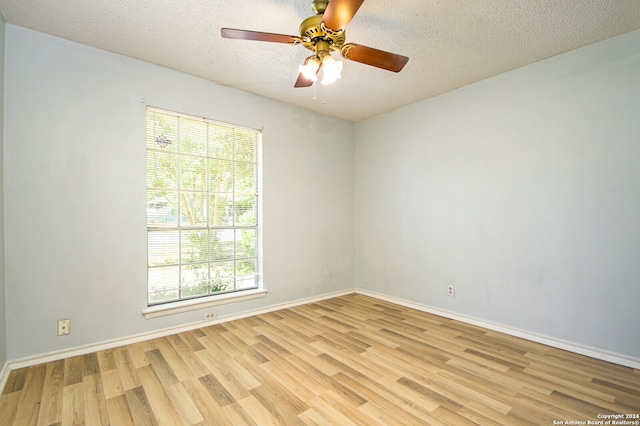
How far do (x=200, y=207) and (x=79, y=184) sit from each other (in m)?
1.04

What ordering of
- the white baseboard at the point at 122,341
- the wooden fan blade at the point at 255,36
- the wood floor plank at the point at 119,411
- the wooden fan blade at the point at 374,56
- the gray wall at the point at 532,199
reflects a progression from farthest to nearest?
the gray wall at the point at 532,199
the white baseboard at the point at 122,341
the wooden fan blade at the point at 374,56
the wooden fan blade at the point at 255,36
the wood floor plank at the point at 119,411

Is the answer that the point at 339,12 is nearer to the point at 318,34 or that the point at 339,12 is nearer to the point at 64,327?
the point at 318,34

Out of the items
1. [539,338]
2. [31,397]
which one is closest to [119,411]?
[31,397]

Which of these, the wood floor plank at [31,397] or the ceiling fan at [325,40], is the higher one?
the ceiling fan at [325,40]

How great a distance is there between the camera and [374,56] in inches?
78.3

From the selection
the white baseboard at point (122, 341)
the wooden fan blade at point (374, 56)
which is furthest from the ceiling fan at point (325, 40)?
the white baseboard at point (122, 341)

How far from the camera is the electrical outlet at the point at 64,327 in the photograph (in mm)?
2402

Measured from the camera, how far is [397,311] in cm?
368

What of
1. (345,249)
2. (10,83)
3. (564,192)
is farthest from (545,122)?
(10,83)

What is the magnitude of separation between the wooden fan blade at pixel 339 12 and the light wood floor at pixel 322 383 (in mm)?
2277

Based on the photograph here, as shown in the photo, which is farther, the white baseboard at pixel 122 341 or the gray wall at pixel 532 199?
the gray wall at pixel 532 199

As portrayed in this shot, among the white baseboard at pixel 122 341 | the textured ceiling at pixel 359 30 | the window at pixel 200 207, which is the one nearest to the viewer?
the textured ceiling at pixel 359 30

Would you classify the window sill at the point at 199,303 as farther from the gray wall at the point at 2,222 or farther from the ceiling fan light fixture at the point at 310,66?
the ceiling fan light fixture at the point at 310,66

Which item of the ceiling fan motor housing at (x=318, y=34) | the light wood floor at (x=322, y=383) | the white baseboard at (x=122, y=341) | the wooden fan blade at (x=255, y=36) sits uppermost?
the ceiling fan motor housing at (x=318, y=34)
